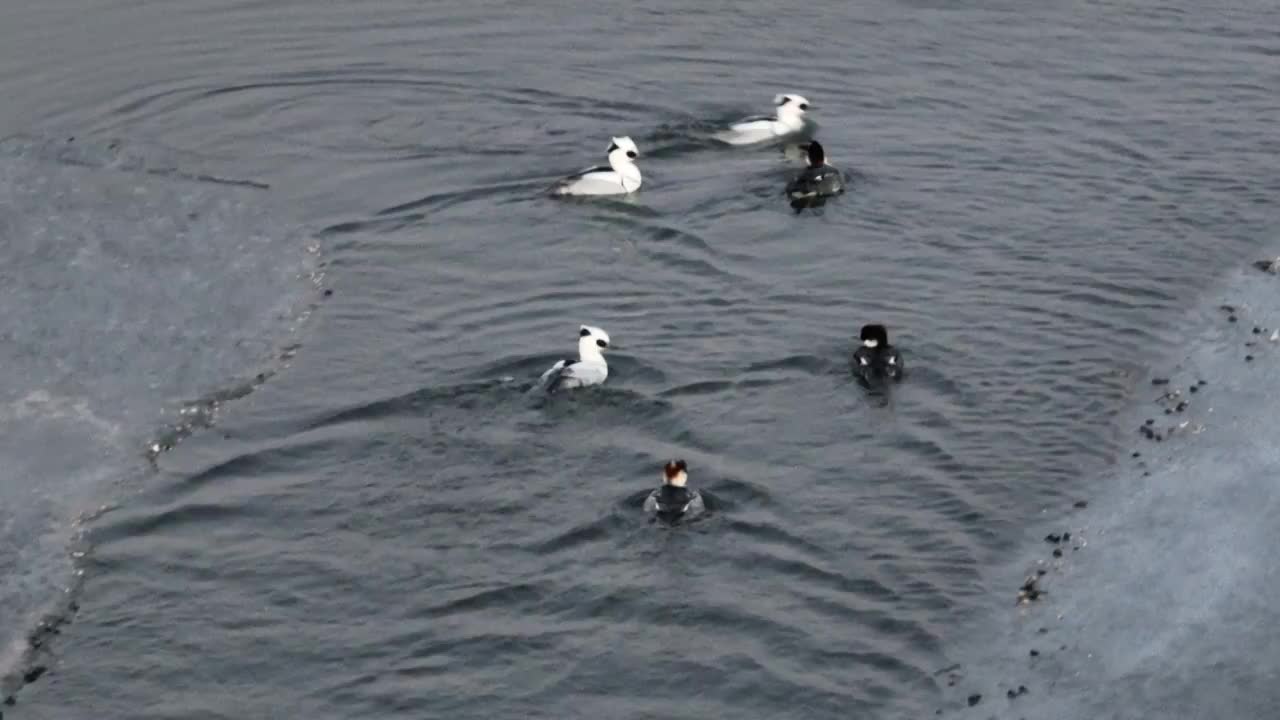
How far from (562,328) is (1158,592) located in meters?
7.67

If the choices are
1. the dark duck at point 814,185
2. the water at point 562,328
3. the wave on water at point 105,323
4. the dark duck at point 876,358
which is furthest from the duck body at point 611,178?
the dark duck at point 876,358

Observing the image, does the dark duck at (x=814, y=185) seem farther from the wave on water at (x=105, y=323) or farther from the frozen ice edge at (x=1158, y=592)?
the frozen ice edge at (x=1158, y=592)

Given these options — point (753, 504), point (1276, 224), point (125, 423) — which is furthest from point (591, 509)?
point (1276, 224)

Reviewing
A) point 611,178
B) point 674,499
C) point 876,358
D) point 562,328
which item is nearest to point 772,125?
point 611,178

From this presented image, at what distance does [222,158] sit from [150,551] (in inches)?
377

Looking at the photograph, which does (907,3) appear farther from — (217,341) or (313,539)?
(313,539)

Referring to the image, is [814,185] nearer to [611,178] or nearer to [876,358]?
[611,178]

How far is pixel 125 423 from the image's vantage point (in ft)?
64.8

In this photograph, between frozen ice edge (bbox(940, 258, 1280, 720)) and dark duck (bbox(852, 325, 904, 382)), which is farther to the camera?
dark duck (bbox(852, 325, 904, 382))

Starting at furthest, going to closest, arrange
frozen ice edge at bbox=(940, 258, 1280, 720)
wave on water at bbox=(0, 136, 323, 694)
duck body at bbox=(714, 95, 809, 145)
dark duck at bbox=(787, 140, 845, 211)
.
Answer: duck body at bbox=(714, 95, 809, 145) < dark duck at bbox=(787, 140, 845, 211) < wave on water at bbox=(0, 136, 323, 694) < frozen ice edge at bbox=(940, 258, 1280, 720)

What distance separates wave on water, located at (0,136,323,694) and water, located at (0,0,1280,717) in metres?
0.05

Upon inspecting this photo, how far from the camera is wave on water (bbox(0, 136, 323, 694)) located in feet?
59.2

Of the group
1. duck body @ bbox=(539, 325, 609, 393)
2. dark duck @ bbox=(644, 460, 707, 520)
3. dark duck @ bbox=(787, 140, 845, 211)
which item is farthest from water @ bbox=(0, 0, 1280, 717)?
dark duck @ bbox=(787, 140, 845, 211)

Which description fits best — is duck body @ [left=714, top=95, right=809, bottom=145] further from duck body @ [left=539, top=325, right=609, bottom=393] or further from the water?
duck body @ [left=539, top=325, right=609, bottom=393]
